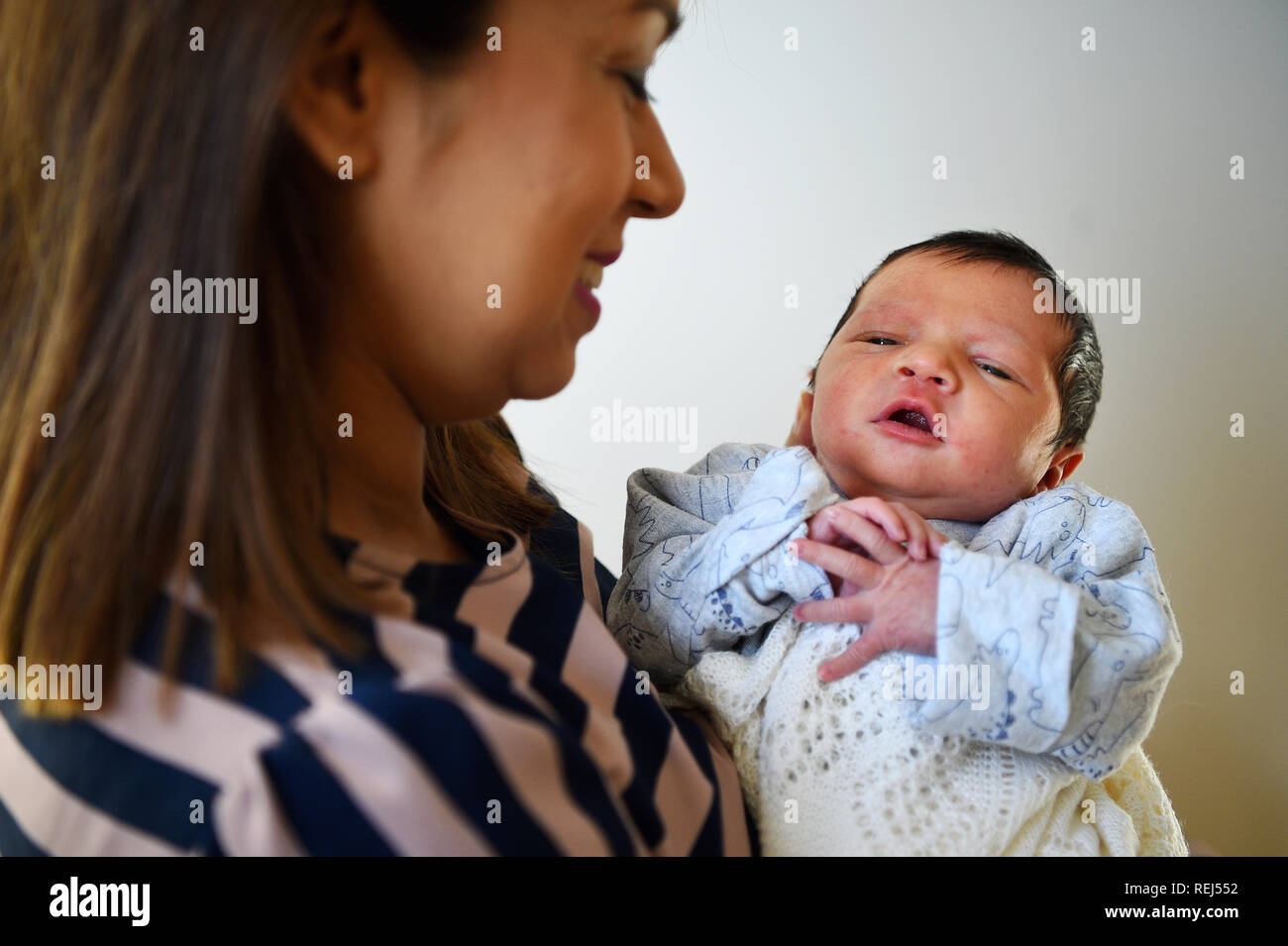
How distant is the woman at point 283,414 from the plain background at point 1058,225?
1093 millimetres

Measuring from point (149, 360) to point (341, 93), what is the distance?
249mm

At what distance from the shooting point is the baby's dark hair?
4.38ft

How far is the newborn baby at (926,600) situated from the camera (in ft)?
2.99

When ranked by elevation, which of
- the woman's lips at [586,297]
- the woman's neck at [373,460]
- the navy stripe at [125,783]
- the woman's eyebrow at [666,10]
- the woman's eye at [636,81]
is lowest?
the navy stripe at [125,783]

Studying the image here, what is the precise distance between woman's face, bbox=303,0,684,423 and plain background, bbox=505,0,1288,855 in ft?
3.46

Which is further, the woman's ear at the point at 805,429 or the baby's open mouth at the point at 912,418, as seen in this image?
the woman's ear at the point at 805,429

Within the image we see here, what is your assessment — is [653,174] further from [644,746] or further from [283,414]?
[644,746]

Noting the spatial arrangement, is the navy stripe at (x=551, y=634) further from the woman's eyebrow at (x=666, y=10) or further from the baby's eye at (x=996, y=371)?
the baby's eye at (x=996, y=371)

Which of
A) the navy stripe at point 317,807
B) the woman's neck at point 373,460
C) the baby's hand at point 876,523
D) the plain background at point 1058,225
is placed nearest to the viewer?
the navy stripe at point 317,807

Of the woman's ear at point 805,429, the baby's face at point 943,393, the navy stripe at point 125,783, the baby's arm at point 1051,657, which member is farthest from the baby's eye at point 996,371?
the navy stripe at point 125,783

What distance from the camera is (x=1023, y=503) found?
119 centimetres

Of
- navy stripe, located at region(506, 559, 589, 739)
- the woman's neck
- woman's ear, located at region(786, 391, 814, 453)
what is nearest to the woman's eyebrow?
the woman's neck

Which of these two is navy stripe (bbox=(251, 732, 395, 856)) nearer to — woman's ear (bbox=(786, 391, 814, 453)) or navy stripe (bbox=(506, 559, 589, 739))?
navy stripe (bbox=(506, 559, 589, 739))

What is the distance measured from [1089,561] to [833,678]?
1.05 feet
